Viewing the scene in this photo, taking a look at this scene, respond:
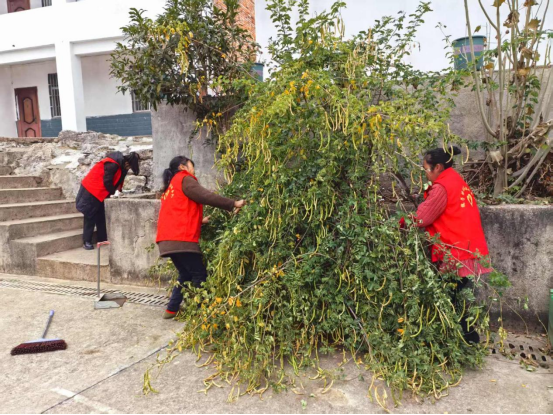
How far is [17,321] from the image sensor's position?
4.22 meters

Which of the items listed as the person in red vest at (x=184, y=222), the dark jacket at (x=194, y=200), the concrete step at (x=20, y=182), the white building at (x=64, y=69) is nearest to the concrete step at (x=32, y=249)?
the concrete step at (x=20, y=182)

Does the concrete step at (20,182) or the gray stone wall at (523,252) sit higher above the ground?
the concrete step at (20,182)

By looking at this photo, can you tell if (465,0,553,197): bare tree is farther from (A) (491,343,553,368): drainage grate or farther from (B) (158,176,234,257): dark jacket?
(B) (158,176,234,257): dark jacket

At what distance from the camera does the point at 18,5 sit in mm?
14125

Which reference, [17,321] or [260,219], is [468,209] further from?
[17,321]

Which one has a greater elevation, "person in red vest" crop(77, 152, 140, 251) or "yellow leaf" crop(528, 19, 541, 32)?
"yellow leaf" crop(528, 19, 541, 32)

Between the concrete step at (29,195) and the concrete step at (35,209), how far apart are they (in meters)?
0.35

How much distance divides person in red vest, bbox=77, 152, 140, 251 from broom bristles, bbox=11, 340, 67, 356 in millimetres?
2751

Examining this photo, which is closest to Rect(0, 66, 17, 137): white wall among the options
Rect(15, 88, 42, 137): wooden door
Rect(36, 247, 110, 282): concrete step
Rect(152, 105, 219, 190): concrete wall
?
Rect(15, 88, 42, 137): wooden door

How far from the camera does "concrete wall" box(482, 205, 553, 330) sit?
3645mm

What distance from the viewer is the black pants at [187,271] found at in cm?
397

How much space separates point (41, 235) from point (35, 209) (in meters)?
0.72

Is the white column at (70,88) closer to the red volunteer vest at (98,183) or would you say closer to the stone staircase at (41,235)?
the stone staircase at (41,235)

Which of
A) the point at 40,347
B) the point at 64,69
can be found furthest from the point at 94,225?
Result: the point at 64,69
